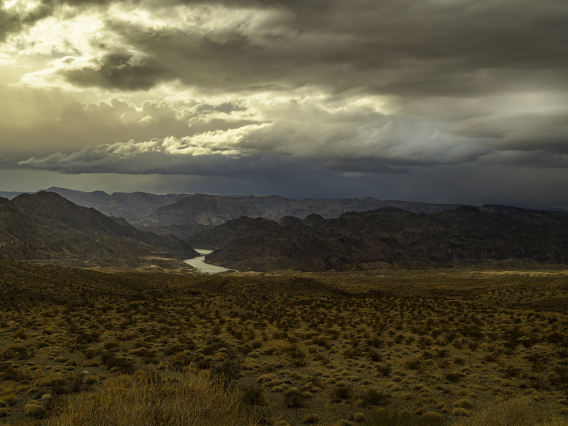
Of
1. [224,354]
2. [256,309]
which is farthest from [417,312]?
[224,354]

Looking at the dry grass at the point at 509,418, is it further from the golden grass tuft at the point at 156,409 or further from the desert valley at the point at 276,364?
the golden grass tuft at the point at 156,409

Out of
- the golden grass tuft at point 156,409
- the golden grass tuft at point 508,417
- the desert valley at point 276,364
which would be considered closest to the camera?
the golden grass tuft at point 156,409

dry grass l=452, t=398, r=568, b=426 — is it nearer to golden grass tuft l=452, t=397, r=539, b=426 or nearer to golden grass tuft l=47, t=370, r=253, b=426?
golden grass tuft l=452, t=397, r=539, b=426

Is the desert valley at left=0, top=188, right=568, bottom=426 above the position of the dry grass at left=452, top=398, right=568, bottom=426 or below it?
below

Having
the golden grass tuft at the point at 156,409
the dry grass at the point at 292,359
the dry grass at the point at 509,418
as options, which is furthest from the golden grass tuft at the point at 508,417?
the golden grass tuft at the point at 156,409

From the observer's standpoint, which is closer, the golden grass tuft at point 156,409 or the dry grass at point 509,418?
the golden grass tuft at point 156,409

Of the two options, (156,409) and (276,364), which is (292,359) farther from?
(156,409)

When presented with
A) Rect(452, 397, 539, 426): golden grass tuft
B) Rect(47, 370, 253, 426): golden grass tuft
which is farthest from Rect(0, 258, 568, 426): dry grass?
Rect(452, 397, 539, 426): golden grass tuft

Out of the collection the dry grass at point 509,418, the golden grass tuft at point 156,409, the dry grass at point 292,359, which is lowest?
the dry grass at point 292,359

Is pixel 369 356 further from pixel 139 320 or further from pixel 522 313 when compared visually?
pixel 522 313

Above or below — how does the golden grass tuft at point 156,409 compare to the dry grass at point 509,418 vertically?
above

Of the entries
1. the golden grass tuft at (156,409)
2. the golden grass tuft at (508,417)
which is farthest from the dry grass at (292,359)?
the golden grass tuft at (508,417)

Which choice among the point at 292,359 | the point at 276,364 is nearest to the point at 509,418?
the point at 276,364

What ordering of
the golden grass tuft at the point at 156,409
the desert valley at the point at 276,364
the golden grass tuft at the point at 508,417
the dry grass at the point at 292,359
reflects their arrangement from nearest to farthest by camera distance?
the golden grass tuft at the point at 156,409, the golden grass tuft at the point at 508,417, the desert valley at the point at 276,364, the dry grass at the point at 292,359
